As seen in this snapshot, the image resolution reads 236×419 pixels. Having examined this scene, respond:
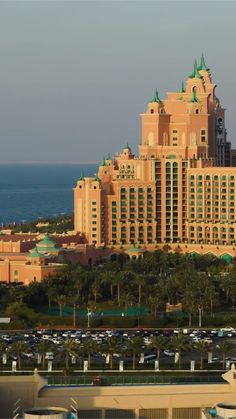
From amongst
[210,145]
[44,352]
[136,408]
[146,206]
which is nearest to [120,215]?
[146,206]

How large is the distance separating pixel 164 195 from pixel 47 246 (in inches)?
596

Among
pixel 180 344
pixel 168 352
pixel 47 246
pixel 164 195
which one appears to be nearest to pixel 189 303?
pixel 168 352

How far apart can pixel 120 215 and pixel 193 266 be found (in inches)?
563

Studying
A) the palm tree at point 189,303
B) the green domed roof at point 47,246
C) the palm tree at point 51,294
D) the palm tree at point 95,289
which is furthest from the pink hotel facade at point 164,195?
the palm tree at point 189,303

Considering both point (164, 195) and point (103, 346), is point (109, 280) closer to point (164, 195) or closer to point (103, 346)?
point (103, 346)

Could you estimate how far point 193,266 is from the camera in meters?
82.0

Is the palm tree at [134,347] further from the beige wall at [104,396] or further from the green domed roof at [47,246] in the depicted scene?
the green domed roof at [47,246]

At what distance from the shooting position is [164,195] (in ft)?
314

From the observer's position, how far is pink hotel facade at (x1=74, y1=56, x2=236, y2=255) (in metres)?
94.1

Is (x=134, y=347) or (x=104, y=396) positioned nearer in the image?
(x=104, y=396)

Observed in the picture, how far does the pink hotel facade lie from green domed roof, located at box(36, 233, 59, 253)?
939 centimetres

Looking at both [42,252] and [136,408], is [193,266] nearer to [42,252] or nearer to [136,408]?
[42,252]

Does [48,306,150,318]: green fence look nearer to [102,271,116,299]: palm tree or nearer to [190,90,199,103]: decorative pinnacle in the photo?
[102,271,116,299]: palm tree

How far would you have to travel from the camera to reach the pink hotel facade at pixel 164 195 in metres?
94.1
